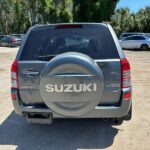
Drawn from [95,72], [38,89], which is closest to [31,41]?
[38,89]

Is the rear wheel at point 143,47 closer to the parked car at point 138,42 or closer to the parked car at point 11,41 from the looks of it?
the parked car at point 138,42

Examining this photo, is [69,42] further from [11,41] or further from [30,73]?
[11,41]

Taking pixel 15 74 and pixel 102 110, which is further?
pixel 15 74

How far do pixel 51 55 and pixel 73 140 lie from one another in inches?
54.6

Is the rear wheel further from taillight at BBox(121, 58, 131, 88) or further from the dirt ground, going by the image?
taillight at BBox(121, 58, 131, 88)

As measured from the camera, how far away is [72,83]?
5219mm

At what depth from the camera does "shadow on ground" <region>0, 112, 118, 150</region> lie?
18.5ft

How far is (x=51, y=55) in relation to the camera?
223 inches

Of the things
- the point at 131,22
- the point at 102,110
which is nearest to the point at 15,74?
the point at 102,110

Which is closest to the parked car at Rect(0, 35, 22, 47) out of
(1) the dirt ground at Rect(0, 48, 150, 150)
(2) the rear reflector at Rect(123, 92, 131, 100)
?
(1) the dirt ground at Rect(0, 48, 150, 150)

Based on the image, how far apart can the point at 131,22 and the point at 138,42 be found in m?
21.6

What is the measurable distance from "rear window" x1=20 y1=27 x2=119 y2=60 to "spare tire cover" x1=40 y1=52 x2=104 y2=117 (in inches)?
16.8

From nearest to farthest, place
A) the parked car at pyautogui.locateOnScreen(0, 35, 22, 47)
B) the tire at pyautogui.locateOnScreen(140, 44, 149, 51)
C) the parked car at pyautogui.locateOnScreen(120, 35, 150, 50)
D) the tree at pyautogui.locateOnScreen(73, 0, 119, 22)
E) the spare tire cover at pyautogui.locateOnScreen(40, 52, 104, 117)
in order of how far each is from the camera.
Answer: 1. the spare tire cover at pyautogui.locateOnScreen(40, 52, 104, 117)
2. the parked car at pyautogui.locateOnScreen(120, 35, 150, 50)
3. the tire at pyautogui.locateOnScreen(140, 44, 149, 51)
4. the parked car at pyautogui.locateOnScreen(0, 35, 22, 47)
5. the tree at pyautogui.locateOnScreen(73, 0, 119, 22)

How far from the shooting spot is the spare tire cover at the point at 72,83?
518cm
